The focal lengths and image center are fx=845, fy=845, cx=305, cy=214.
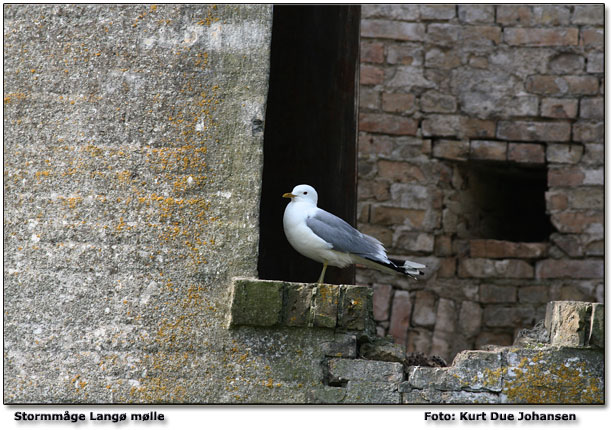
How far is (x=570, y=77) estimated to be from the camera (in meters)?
5.96

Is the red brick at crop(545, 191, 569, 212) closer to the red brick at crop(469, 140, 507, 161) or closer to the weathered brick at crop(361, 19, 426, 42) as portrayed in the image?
the red brick at crop(469, 140, 507, 161)

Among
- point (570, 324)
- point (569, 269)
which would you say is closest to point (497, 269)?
point (569, 269)

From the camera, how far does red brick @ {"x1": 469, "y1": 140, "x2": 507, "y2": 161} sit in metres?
5.94

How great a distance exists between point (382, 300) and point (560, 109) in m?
1.84

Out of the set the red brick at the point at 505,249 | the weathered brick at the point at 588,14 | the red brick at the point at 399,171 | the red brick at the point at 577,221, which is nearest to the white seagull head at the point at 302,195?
the red brick at the point at 399,171

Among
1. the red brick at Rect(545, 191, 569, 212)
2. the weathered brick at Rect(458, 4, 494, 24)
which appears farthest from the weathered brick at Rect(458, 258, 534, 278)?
the weathered brick at Rect(458, 4, 494, 24)

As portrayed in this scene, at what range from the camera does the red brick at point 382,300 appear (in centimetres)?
584

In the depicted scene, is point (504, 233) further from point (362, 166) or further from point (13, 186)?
point (13, 186)

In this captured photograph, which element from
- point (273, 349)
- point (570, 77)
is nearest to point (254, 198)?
point (273, 349)

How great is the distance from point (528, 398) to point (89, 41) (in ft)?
6.77

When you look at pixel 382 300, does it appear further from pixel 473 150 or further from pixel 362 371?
pixel 362 371

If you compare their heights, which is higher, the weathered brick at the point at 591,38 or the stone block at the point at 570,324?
the weathered brick at the point at 591,38

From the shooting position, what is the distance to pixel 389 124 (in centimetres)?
593

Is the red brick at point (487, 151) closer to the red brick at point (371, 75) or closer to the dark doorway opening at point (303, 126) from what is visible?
the red brick at point (371, 75)
